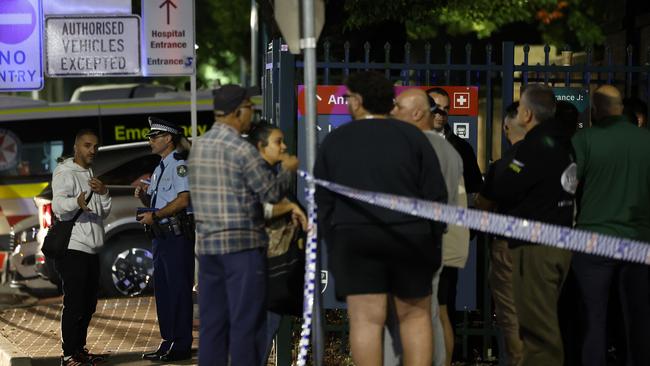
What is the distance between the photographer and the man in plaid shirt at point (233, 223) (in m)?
7.25

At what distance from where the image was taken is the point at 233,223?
23.9 feet

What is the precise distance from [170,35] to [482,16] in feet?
36.1

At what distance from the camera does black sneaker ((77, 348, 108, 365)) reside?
9.54 metres

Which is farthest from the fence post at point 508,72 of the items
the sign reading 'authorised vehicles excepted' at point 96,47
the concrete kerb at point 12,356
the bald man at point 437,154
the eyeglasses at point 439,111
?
the sign reading 'authorised vehicles excepted' at point 96,47

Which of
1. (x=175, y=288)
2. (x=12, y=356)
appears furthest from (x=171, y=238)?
(x=12, y=356)

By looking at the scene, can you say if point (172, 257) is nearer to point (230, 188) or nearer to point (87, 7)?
point (230, 188)

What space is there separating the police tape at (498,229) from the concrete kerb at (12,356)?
3121 mm

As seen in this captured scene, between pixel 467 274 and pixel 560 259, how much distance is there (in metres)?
1.73

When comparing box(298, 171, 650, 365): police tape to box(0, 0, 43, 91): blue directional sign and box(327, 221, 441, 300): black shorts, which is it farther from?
box(0, 0, 43, 91): blue directional sign

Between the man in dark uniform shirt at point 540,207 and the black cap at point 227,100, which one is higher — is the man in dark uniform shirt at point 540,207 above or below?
below

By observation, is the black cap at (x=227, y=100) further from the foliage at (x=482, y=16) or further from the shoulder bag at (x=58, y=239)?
the foliage at (x=482, y=16)

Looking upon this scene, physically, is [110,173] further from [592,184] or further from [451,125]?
[592,184]

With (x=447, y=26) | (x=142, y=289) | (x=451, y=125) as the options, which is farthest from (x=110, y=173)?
(x=447, y=26)

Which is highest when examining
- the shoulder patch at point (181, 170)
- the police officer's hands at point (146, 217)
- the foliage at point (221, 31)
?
the foliage at point (221, 31)
